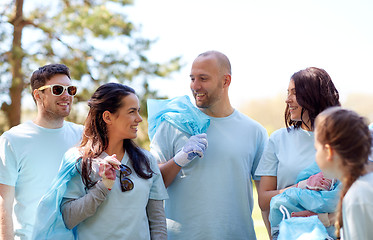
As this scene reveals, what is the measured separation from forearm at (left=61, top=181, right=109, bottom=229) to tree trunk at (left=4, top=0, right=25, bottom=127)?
844 cm

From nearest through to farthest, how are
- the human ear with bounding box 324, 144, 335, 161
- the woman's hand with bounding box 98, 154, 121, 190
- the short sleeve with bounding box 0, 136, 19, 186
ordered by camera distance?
the human ear with bounding box 324, 144, 335, 161
the woman's hand with bounding box 98, 154, 121, 190
the short sleeve with bounding box 0, 136, 19, 186

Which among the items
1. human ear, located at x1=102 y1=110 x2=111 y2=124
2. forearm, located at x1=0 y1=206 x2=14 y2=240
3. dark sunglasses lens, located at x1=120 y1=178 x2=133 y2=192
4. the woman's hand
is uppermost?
human ear, located at x1=102 y1=110 x2=111 y2=124

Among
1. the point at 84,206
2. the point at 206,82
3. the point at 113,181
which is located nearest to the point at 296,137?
the point at 206,82

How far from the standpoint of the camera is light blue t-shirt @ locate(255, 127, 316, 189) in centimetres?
283

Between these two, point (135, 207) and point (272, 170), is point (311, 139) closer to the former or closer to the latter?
point (272, 170)

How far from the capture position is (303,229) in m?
2.35

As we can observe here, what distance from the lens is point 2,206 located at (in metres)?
3.06

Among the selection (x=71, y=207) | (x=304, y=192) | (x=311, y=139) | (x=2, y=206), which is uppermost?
(x=311, y=139)

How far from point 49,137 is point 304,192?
6.07ft

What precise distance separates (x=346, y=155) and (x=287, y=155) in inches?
35.3

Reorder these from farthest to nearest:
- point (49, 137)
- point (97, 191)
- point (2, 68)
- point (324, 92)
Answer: point (2, 68) < point (49, 137) < point (324, 92) < point (97, 191)

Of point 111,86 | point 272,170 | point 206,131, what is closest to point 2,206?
point 111,86

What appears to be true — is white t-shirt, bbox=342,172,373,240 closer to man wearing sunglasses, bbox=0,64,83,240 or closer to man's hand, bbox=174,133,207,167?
man's hand, bbox=174,133,207,167

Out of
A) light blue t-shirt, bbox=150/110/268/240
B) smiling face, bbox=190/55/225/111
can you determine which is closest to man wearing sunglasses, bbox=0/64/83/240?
light blue t-shirt, bbox=150/110/268/240
